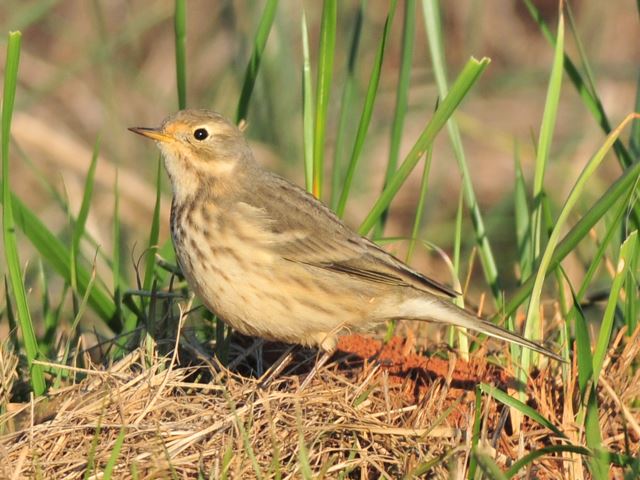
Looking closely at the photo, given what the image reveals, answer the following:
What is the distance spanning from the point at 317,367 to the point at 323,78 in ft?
5.15

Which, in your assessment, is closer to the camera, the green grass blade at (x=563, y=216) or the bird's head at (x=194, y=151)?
the green grass blade at (x=563, y=216)

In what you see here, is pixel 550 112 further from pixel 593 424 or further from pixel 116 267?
pixel 116 267

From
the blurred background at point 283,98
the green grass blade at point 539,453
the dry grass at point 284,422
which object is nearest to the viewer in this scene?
the green grass blade at point 539,453

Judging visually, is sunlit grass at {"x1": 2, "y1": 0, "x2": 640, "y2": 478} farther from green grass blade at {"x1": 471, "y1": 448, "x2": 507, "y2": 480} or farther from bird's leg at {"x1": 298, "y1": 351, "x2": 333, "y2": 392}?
bird's leg at {"x1": 298, "y1": 351, "x2": 333, "y2": 392}

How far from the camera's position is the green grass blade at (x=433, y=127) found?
4875mm

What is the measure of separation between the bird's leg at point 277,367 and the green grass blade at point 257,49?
129cm

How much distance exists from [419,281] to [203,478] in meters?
1.52

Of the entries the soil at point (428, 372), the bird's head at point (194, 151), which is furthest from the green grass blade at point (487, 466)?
the bird's head at point (194, 151)

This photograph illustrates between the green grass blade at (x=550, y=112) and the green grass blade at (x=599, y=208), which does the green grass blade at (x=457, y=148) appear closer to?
the green grass blade at (x=550, y=112)

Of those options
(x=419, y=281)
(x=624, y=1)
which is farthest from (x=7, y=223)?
(x=624, y=1)

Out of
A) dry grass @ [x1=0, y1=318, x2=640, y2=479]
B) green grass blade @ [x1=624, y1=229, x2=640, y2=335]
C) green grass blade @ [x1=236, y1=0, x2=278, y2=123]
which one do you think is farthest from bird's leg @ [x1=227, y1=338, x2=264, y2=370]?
green grass blade @ [x1=624, y1=229, x2=640, y2=335]

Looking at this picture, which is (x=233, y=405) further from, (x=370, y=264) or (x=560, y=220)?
(x=560, y=220)

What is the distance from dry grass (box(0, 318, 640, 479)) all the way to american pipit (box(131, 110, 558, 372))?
0.84 ft

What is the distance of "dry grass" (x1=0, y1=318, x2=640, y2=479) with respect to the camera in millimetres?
4180
